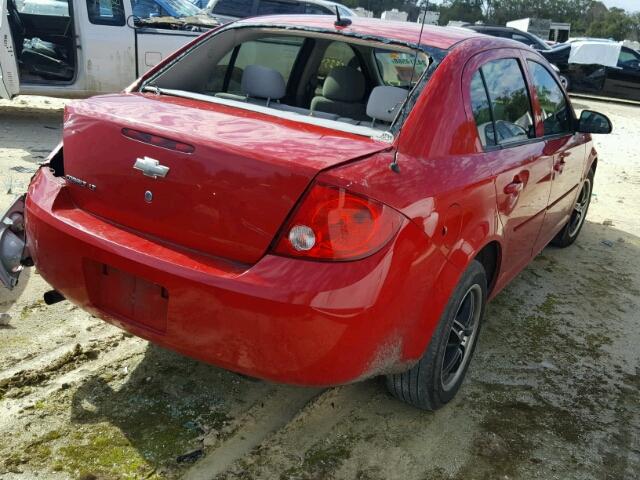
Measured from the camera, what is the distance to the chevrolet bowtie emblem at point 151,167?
90.0 inches

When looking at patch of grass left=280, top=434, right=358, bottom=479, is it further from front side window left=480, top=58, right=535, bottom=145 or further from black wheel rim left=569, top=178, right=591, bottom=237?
black wheel rim left=569, top=178, right=591, bottom=237

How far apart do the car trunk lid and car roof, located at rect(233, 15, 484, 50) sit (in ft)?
2.37

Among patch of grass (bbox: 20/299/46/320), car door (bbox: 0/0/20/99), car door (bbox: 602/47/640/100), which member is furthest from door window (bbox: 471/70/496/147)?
car door (bbox: 602/47/640/100)

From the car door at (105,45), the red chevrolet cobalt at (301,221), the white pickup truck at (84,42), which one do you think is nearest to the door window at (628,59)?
the white pickup truck at (84,42)

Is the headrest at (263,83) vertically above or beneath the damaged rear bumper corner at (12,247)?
above

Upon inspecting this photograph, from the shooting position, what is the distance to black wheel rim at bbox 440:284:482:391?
9.56ft

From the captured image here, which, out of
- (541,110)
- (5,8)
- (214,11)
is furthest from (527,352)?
(214,11)

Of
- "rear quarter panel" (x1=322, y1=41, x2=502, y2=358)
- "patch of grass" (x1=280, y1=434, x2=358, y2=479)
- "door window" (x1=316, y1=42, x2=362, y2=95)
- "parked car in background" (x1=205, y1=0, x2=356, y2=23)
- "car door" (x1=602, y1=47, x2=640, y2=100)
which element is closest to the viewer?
"rear quarter panel" (x1=322, y1=41, x2=502, y2=358)

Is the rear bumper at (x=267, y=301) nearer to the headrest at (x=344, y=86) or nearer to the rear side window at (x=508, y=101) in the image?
the rear side window at (x=508, y=101)

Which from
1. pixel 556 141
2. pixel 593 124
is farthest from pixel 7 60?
pixel 593 124

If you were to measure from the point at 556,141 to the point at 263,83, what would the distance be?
5.97 feet

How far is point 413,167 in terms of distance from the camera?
2.38 m

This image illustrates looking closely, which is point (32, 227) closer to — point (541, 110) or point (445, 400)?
point (445, 400)

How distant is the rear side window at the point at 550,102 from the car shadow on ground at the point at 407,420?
1.33 metres
